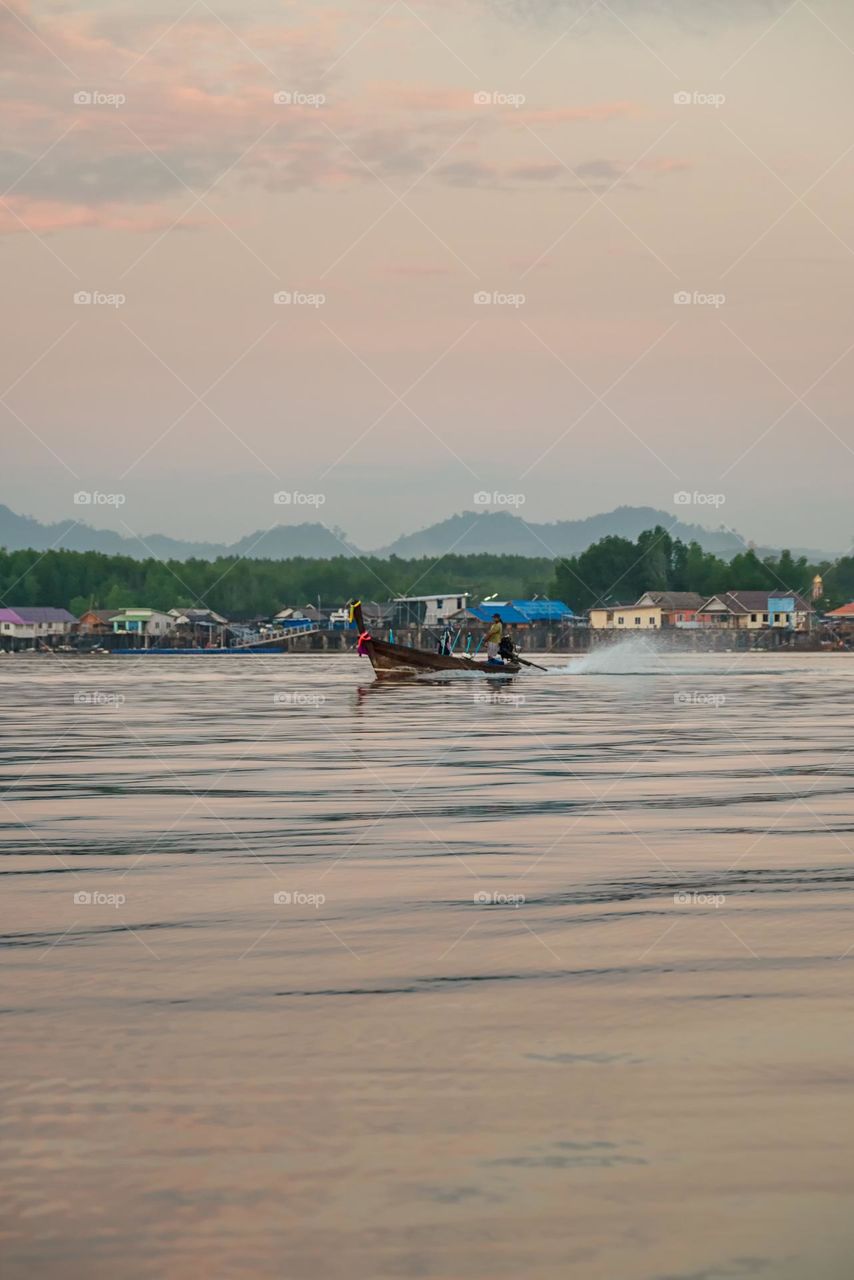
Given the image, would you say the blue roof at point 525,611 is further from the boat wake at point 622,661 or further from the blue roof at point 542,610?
the boat wake at point 622,661

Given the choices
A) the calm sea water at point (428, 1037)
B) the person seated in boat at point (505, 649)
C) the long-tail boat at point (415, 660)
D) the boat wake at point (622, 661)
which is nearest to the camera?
the calm sea water at point (428, 1037)

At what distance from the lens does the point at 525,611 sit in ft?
584

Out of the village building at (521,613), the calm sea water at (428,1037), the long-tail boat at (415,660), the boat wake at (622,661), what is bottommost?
the boat wake at (622,661)

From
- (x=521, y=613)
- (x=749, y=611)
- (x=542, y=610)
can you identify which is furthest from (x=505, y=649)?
(x=749, y=611)

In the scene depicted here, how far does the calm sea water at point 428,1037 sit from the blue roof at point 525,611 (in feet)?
506

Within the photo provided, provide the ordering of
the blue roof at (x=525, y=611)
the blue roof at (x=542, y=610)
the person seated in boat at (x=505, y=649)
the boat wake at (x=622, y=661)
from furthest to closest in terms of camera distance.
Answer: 1. the blue roof at (x=542, y=610)
2. the blue roof at (x=525, y=611)
3. the boat wake at (x=622, y=661)
4. the person seated in boat at (x=505, y=649)

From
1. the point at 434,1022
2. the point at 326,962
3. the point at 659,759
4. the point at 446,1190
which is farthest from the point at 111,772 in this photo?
the point at 446,1190

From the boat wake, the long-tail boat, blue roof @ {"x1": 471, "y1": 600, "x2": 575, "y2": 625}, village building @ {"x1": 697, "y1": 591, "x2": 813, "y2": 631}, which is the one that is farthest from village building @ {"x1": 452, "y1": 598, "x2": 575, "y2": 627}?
the long-tail boat

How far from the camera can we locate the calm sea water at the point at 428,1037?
585cm

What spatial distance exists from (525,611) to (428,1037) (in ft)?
558

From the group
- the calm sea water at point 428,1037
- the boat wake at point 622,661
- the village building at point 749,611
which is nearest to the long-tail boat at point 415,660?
the boat wake at point 622,661

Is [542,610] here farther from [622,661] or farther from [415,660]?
[415,660]

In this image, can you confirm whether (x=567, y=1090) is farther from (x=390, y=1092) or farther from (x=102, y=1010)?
(x=102, y=1010)

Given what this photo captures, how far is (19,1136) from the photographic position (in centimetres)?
676
